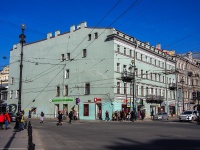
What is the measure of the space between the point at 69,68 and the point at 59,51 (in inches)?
195

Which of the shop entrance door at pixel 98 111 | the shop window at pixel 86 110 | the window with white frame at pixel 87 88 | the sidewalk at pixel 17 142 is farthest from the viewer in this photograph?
the window with white frame at pixel 87 88

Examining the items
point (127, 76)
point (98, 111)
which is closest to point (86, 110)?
point (98, 111)

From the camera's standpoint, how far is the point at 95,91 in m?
47.2

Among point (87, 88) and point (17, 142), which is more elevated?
point (87, 88)

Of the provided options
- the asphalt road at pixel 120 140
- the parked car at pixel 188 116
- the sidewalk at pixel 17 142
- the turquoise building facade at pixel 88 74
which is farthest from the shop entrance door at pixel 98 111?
the sidewalk at pixel 17 142

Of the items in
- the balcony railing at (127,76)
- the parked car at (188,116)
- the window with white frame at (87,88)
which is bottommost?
the parked car at (188,116)

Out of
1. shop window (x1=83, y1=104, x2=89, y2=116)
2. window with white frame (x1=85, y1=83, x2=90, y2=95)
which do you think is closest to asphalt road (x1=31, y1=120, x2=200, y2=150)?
shop window (x1=83, y1=104, x2=89, y2=116)

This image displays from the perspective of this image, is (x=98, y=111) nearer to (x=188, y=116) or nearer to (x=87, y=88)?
(x=87, y=88)

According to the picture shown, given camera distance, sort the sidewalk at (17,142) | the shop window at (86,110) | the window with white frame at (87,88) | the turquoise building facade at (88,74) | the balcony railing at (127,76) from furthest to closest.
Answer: the window with white frame at (87,88) → the shop window at (86,110) → the balcony railing at (127,76) → the turquoise building facade at (88,74) → the sidewalk at (17,142)

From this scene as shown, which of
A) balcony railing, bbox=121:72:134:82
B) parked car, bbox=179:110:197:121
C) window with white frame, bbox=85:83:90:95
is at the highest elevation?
balcony railing, bbox=121:72:134:82

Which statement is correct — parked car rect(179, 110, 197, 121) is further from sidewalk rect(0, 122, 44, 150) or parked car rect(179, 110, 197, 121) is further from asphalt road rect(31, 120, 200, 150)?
sidewalk rect(0, 122, 44, 150)

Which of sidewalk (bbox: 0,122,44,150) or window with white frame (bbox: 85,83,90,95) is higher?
window with white frame (bbox: 85,83,90,95)

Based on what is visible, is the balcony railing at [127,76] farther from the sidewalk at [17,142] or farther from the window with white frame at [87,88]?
the sidewalk at [17,142]

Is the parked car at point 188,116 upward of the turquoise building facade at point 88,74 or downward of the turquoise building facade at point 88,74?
downward
